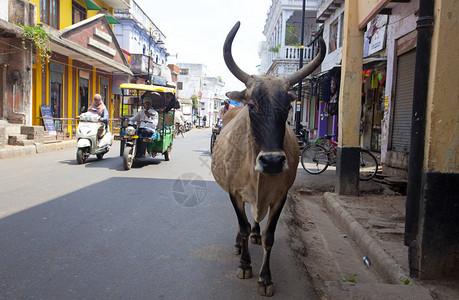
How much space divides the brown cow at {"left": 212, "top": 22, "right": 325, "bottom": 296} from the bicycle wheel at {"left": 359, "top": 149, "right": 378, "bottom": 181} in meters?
5.51

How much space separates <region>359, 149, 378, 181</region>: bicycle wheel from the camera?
8789 millimetres

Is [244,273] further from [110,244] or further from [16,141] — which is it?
[16,141]

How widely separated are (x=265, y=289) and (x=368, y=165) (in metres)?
7.05

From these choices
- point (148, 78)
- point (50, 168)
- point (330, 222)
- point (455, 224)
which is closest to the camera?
point (455, 224)

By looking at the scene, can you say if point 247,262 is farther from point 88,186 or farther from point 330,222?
point 88,186

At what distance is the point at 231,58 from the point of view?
10.8ft

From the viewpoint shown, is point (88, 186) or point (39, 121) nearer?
point (88, 186)

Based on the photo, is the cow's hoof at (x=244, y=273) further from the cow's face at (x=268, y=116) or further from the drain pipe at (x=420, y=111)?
the drain pipe at (x=420, y=111)

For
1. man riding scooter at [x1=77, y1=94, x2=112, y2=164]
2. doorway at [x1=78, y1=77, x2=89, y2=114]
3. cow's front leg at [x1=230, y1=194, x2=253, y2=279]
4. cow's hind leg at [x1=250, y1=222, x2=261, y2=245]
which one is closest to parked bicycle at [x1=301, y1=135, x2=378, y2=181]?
man riding scooter at [x1=77, y1=94, x2=112, y2=164]

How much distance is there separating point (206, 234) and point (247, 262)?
1154mm

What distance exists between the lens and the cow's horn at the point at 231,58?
10.6ft

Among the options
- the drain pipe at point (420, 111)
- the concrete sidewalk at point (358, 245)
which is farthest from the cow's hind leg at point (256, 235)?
the drain pipe at point (420, 111)

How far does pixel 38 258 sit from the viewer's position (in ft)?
11.5

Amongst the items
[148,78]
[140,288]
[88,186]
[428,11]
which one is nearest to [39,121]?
[88,186]
